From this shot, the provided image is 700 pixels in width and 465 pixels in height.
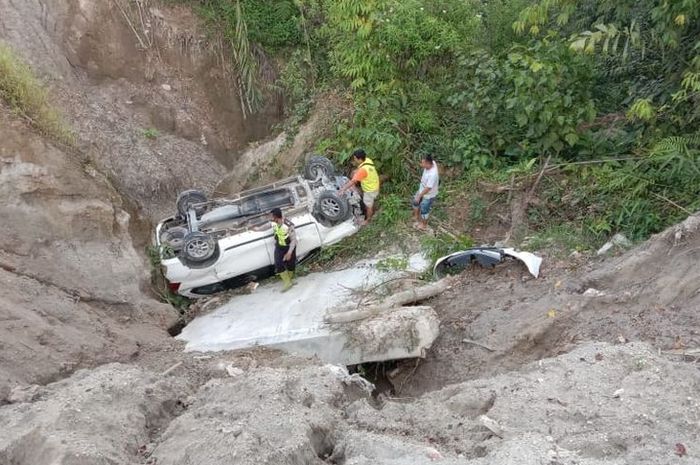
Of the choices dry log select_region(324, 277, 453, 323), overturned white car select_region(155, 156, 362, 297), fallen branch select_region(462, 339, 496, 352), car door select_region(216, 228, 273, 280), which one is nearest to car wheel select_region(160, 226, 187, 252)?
overturned white car select_region(155, 156, 362, 297)

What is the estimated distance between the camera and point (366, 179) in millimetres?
10758

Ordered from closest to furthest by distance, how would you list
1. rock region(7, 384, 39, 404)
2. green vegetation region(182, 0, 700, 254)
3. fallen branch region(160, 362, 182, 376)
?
rock region(7, 384, 39, 404)
fallen branch region(160, 362, 182, 376)
green vegetation region(182, 0, 700, 254)

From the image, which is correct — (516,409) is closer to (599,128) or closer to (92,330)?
(92,330)

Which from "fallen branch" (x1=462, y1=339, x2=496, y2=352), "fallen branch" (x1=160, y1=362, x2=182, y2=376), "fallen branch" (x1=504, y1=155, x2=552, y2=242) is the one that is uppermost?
"fallen branch" (x1=160, y1=362, x2=182, y2=376)

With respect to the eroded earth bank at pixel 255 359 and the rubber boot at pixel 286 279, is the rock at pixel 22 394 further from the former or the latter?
the rubber boot at pixel 286 279

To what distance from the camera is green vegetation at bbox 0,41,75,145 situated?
9.73 meters

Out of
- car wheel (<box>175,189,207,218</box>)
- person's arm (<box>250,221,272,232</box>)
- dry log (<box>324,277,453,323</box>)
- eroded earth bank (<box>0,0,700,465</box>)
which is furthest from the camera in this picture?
car wheel (<box>175,189,207,218</box>)

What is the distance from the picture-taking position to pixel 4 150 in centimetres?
920

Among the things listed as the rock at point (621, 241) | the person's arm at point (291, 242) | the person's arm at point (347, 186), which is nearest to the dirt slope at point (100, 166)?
the person's arm at point (291, 242)

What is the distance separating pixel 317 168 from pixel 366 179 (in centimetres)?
111

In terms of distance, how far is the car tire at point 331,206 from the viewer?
10.2 meters

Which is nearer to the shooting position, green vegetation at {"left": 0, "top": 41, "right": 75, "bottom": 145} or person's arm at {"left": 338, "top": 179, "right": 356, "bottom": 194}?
green vegetation at {"left": 0, "top": 41, "right": 75, "bottom": 145}

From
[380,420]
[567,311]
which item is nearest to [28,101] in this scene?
[380,420]

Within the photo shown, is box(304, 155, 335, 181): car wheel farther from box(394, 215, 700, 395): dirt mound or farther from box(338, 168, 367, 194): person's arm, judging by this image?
box(394, 215, 700, 395): dirt mound
